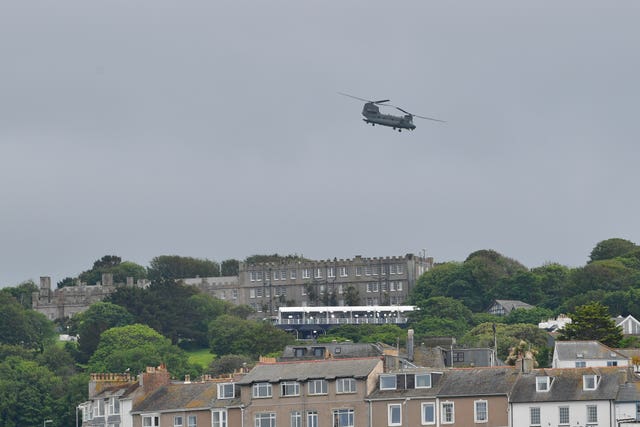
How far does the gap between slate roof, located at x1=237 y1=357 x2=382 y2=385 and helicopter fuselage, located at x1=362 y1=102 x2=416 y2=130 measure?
56.3 metres

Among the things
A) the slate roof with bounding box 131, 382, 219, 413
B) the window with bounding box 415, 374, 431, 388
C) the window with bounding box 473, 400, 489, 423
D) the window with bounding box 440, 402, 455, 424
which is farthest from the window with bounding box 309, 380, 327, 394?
the window with bounding box 473, 400, 489, 423

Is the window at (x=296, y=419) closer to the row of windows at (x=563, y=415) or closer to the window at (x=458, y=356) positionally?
the row of windows at (x=563, y=415)

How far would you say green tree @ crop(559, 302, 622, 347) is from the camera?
Answer: 161m

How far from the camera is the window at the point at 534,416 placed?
11725 centimetres

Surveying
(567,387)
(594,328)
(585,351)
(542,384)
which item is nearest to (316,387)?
(542,384)

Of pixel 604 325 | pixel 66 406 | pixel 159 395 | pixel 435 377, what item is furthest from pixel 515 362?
pixel 66 406

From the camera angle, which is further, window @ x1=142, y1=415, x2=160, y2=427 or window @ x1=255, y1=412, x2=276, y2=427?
window @ x1=142, y1=415, x2=160, y2=427

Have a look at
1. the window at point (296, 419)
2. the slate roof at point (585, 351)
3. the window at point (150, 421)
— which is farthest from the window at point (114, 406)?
the slate roof at point (585, 351)

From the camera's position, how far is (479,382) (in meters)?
120

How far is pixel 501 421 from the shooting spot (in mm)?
118062

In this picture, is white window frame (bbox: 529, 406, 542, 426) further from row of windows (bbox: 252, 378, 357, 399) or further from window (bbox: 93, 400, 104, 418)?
window (bbox: 93, 400, 104, 418)

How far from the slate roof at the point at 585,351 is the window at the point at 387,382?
89.5 ft

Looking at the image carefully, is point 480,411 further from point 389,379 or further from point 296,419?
point 296,419

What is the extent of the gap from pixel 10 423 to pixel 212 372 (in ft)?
68.2
